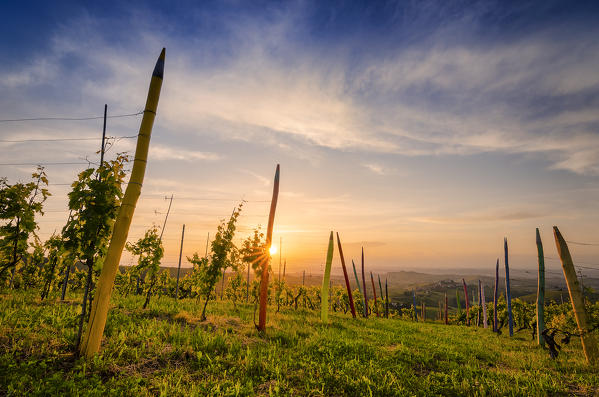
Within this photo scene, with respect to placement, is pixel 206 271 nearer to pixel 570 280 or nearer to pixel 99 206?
pixel 99 206

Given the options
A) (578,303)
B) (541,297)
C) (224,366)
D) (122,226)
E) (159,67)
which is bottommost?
(224,366)

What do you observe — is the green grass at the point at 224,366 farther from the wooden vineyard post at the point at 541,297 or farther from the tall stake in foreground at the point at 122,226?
the wooden vineyard post at the point at 541,297

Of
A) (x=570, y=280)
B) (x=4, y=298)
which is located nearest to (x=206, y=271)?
(x=4, y=298)

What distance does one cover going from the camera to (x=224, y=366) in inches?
264

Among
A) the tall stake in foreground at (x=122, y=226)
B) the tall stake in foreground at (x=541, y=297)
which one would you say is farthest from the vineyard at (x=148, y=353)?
the tall stake in foreground at (x=541, y=297)

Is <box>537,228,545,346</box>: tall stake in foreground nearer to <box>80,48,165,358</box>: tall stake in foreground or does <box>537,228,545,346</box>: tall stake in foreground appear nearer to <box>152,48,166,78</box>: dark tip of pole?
<box>80,48,165,358</box>: tall stake in foreground

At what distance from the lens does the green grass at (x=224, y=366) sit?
5.01m

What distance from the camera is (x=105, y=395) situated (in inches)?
180

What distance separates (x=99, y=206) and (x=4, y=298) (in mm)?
7876

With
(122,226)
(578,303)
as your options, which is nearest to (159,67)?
(122,226)

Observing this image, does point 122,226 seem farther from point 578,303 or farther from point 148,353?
point 578,303

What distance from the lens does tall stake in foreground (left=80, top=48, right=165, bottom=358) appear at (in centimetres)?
557

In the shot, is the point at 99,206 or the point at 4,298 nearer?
the point at 99,206

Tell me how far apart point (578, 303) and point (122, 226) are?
18.2 meters
